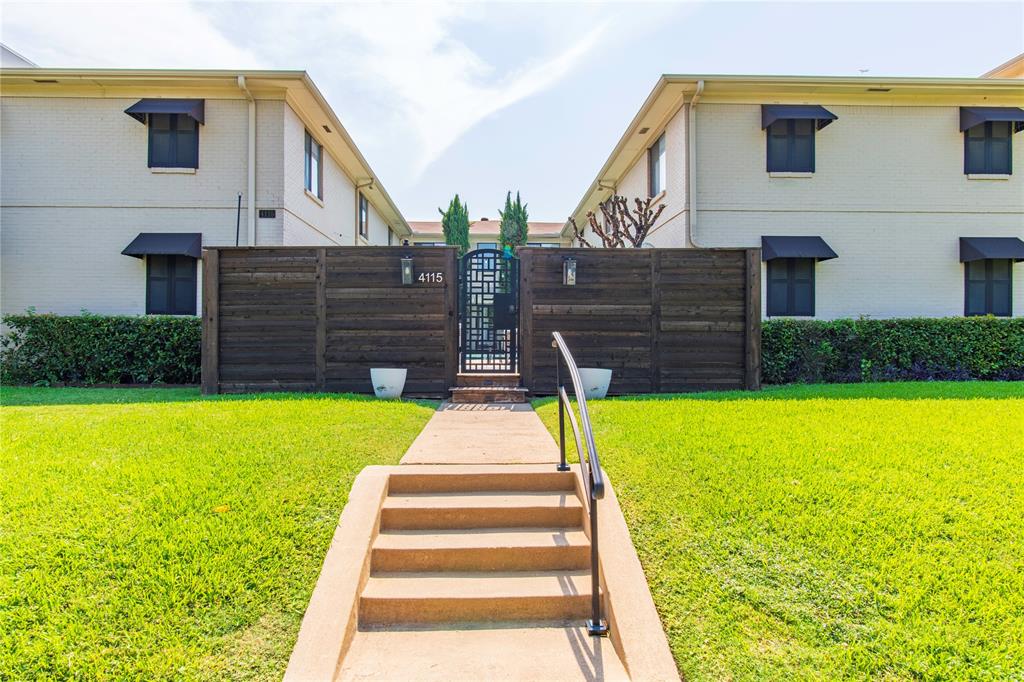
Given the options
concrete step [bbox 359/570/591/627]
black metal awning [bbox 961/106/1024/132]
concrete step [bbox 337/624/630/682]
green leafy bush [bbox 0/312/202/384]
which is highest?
black metal awning [bbox 961/106/1024/132]

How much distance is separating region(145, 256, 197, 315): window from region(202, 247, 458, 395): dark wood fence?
350 centimetres

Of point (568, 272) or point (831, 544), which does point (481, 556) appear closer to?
point (831, 544)

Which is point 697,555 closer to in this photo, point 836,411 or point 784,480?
point 784,480

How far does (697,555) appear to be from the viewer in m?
3.26

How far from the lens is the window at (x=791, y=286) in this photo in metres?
11.5

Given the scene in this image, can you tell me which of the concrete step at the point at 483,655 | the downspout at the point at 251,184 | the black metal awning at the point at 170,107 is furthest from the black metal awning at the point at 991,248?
the black metal awning at the point at 170,107

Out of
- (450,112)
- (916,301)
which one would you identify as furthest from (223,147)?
(916,301)

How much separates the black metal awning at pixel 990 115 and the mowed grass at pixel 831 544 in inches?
369

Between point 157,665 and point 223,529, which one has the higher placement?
point 223,529

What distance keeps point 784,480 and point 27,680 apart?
14.3 feet

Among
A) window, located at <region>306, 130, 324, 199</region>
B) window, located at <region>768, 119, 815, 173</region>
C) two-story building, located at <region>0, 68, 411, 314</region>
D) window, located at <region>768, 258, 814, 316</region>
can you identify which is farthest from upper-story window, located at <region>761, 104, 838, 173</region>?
window, located at <region>306, 130, 324, 199</region>

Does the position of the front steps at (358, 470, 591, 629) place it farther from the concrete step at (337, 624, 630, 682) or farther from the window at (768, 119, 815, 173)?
the window at (768, 119, 815, 173)

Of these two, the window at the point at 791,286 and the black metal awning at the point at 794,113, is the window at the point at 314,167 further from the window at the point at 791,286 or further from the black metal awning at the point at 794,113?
the window at the point at 791,286

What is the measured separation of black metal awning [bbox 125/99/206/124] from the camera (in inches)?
417
